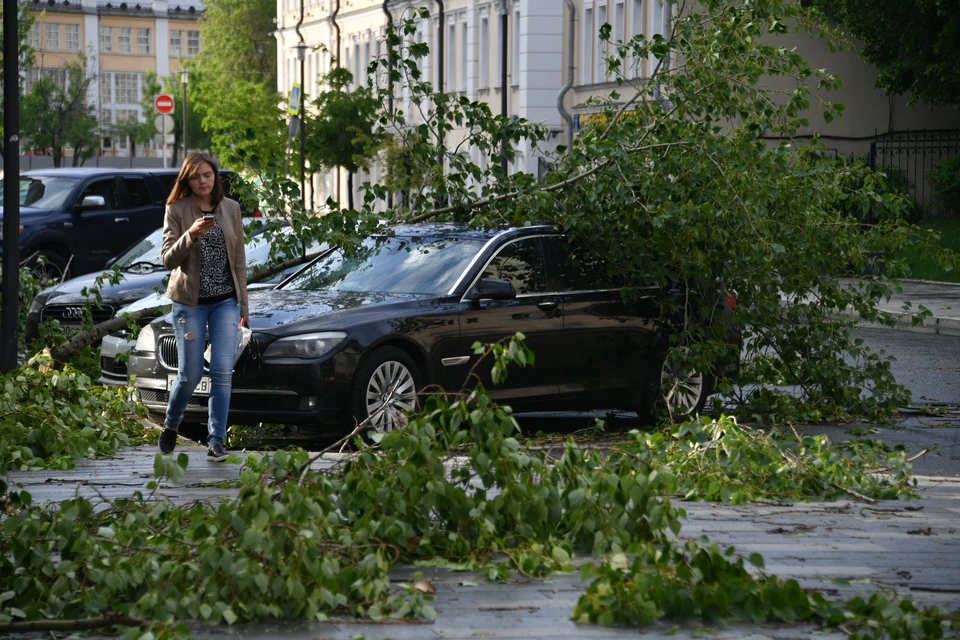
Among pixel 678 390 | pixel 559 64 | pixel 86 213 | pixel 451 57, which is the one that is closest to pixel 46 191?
pixel 86 213

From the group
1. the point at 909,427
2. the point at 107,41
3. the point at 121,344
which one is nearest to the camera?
the point at 909,427

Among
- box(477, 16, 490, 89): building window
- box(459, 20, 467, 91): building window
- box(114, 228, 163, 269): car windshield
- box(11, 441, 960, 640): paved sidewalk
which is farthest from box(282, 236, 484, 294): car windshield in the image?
box(459, 20, 467, 91): building window

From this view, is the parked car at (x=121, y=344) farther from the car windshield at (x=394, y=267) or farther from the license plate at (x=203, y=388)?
the license plate at (x=203, y=388)

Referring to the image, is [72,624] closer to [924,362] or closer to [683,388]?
[683,388]

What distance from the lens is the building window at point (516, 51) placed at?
46.1m

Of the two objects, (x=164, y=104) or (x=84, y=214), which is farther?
(x=164, y=104)


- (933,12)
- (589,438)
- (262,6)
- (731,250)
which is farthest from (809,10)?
(262,6)

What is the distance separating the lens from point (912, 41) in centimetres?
3425

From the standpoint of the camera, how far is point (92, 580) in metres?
5.46

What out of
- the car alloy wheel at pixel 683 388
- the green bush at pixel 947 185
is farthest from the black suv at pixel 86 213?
the green bush at pixel 947 185

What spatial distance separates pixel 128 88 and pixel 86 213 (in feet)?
329

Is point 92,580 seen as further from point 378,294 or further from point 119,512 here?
point 378,294

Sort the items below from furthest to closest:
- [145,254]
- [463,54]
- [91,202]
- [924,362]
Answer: [463,54] < [91,202] < [145,254] < [924,362]

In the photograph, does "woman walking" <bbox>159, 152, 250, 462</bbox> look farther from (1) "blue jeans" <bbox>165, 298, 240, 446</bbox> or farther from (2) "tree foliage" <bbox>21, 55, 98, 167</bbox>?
(2) "tree foliage" <bbox>21, 55, 98, 167</bbox>
